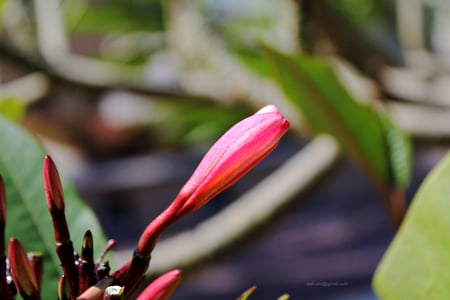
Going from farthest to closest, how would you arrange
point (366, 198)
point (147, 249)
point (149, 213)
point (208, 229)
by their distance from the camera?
point (366, 198) → point (149, 213) → point (208, 229) → point (147, 249)

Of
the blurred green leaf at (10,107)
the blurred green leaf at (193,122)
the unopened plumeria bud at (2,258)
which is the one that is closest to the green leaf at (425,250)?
the unopened plumeria bud at (2,258)

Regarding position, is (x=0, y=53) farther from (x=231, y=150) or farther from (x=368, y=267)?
(x=368, y=267)

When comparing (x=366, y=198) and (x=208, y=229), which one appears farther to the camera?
(x=366, y=198)

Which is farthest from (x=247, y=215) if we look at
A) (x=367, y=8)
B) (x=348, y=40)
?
(x=367, y=8)

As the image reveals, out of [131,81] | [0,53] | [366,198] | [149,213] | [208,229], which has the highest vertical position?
[0,53]

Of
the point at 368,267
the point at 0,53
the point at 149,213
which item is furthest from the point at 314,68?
the point at 149,213

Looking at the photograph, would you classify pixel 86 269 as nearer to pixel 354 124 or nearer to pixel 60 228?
pixel 60 228

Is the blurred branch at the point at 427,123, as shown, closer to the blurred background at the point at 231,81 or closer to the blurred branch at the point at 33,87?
the blurred background at the point at 231,81
